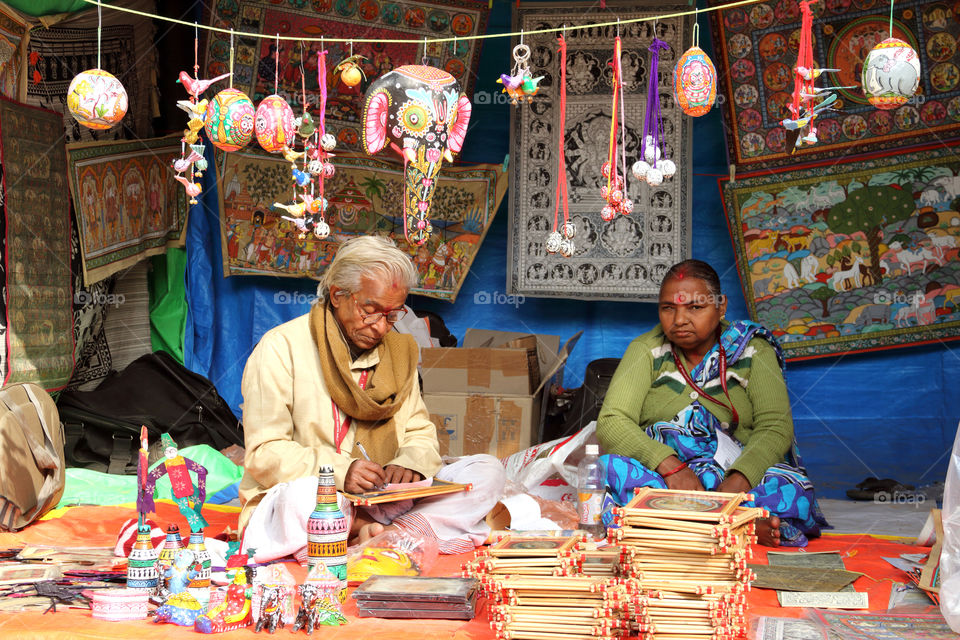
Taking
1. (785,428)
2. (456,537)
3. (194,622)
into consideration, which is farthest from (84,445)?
(785,428)

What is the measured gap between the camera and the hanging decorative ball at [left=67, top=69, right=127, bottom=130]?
383 centimetres

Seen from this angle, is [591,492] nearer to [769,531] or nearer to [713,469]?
[713,469]

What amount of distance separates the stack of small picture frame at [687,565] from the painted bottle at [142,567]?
1.39m

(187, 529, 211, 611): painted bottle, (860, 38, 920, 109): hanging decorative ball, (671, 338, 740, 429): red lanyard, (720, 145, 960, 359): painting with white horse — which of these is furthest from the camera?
(720, 145, 960, 359): painting with white horse

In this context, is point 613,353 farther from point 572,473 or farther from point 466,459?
point 466,459

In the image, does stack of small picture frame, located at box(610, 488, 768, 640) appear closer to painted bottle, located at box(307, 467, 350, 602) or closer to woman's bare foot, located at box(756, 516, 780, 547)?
painted bottle, located at box(307, 467, 350, 602)

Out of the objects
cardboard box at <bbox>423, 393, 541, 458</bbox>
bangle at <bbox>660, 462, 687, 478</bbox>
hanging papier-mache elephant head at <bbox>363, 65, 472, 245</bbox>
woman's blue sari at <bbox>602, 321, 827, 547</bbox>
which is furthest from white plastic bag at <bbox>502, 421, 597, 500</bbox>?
hanging papier-mache elephant head at <bbox>363, 65, 472, 245</bbox>

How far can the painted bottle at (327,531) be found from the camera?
3.12 metres

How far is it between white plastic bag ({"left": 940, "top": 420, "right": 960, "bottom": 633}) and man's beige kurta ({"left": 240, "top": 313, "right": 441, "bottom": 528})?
6.35 ft

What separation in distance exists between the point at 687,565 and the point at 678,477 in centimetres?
145

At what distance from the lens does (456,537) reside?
13.0ft

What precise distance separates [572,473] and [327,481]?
200 cm

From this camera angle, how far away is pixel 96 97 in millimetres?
3836

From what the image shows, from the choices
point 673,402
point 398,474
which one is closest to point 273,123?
point 398,474
